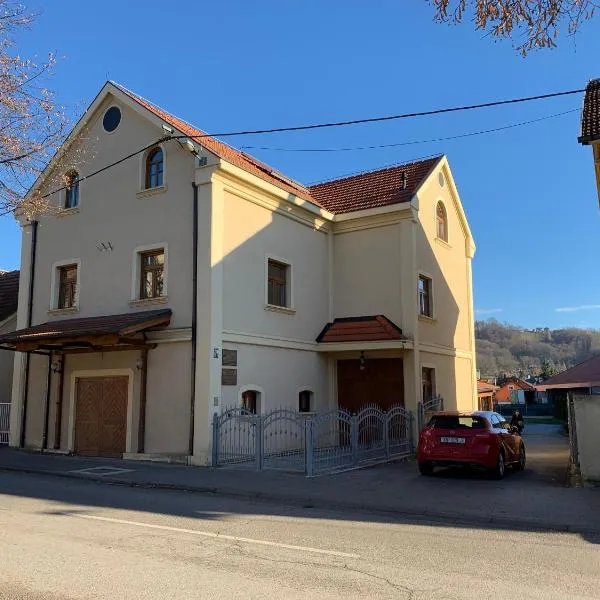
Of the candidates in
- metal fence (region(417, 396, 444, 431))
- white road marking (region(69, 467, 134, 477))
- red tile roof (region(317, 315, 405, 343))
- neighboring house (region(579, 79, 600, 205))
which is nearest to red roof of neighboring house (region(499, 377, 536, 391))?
metal fence (region(417, 396, 444, 431))

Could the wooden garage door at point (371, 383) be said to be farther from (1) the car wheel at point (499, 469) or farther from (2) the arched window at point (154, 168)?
(2) the arched window at point (154, 168)

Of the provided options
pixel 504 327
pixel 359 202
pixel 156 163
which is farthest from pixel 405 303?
pixel 504 327

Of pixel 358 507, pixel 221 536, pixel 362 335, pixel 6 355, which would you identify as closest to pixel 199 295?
pixel 362 335

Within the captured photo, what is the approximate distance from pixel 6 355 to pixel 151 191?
10.3m

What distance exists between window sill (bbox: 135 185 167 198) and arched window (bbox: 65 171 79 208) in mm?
2707

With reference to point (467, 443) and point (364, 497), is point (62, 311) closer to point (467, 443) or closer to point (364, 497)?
point (364, 497)

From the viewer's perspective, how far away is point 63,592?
17.1 feet

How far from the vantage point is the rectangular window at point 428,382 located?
2064 centimetres

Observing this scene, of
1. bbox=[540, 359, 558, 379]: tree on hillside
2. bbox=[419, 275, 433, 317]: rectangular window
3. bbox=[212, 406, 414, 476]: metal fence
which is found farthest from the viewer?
bbox=[540, 359, 558, 379]: tree on hillside

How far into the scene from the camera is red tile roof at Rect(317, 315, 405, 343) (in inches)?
752

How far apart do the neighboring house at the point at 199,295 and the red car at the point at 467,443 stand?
5.10 m

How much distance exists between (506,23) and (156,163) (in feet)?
43.7

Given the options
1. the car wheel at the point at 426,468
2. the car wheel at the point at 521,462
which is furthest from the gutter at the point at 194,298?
the car wheel at the point at 521,462

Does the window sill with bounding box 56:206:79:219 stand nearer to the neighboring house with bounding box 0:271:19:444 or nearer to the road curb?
the neighboring house with bounding box 0:271:19:444
